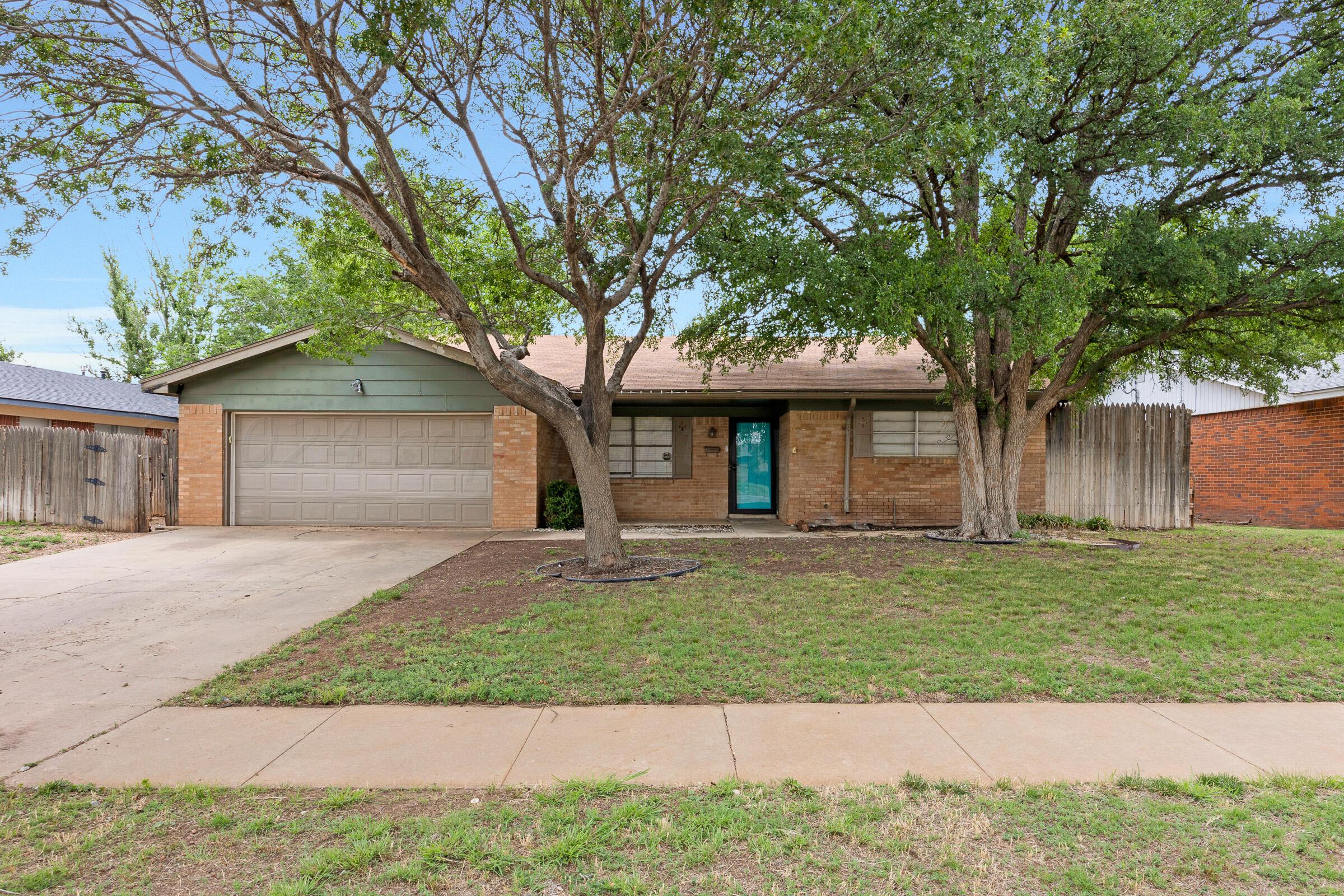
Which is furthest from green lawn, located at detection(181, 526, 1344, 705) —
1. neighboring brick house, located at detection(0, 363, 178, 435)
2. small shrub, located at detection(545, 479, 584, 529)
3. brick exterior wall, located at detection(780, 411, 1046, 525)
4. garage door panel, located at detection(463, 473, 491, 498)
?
neighboring brick house, located at detection(0, 363, 178, 435)

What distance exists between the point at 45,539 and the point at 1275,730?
15.2m

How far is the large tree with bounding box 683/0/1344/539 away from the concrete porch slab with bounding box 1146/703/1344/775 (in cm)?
518

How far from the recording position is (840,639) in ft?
18.7

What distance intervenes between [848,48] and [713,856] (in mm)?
7035

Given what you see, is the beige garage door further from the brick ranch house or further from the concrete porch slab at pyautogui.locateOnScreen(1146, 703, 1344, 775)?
the concrete porch slab at pyautogui.locateOnScreen(1146, 703, 1344, 775)

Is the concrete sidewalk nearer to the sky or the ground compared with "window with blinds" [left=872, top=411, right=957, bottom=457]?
→ nearer to the ground

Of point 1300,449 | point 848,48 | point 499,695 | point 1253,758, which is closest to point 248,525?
point 499,695

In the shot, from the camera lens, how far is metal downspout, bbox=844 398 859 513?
13508 mm

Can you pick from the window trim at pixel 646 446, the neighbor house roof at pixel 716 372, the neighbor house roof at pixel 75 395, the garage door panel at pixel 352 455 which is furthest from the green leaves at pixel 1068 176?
the neighbor house roof at pixel 75 395

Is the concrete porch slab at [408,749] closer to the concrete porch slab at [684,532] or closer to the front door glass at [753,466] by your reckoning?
the concrete porch slab at [684,532]

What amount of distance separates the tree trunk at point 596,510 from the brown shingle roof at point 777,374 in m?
3.78

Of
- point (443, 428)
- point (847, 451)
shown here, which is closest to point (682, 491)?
point (847, 451)

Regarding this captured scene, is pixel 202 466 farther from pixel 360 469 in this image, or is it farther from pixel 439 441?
pixel 439 441

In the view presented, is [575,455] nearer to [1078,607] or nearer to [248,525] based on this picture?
[1078,607]
